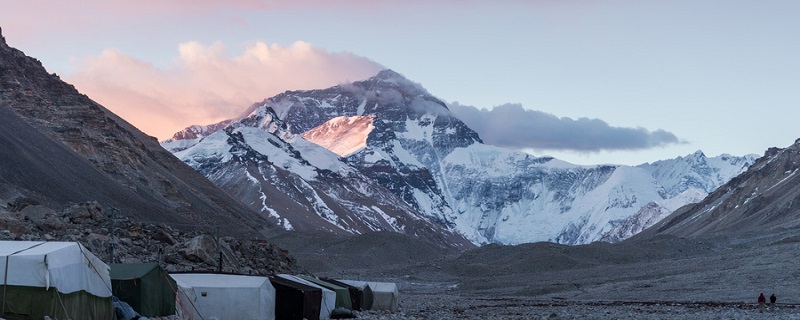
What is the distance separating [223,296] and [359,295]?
62.1 ft

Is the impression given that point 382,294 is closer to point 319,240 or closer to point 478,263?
point 478,263

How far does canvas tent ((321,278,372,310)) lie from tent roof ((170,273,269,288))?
15820mm

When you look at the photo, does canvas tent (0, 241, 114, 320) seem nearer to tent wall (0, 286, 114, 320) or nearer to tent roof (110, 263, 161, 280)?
tent wall (0, 286, 114, 320)

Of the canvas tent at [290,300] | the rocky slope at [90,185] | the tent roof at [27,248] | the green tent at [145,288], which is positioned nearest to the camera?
the tent roof at [27,248]

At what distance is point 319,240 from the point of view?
17538 centimetres

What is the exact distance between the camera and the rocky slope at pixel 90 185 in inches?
2186

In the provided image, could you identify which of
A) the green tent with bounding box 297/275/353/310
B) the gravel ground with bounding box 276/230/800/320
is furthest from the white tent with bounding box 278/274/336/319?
the gravel ground with bounding box 276/230/800/320

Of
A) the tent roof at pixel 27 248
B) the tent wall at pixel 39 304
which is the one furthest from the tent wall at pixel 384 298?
the tent roof at pixel 27 248

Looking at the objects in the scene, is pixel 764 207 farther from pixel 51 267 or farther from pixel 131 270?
pixel 51 267

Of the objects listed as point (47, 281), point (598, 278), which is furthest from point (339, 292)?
point (598, 278)

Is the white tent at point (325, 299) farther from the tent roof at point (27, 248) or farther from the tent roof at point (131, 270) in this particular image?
the tent roof at point (27, 248)

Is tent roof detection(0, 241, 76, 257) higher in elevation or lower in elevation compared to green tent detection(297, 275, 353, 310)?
higher

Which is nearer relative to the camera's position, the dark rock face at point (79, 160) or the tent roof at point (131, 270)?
the tent roof at point (131, 270)

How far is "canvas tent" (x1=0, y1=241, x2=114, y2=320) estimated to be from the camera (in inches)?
1048
